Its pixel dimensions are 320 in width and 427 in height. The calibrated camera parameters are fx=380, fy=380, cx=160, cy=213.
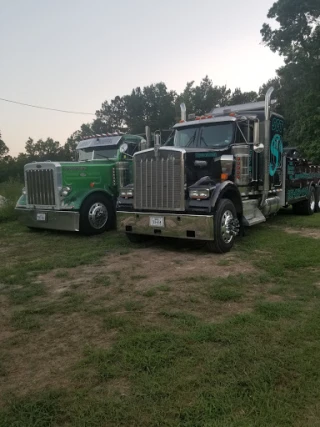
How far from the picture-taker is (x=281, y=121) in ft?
28.7

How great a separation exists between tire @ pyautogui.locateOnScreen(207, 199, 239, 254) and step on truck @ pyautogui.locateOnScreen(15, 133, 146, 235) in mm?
3200

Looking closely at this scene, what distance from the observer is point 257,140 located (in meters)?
7.71

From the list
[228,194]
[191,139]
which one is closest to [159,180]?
[228,194]

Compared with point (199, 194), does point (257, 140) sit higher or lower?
higher

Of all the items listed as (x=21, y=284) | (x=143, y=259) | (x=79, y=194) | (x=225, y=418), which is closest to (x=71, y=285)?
(x=21, y=284)

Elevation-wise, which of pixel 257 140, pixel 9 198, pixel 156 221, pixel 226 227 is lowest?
pixel 226 227

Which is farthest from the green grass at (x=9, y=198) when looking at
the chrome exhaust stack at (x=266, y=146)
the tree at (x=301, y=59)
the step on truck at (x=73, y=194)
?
the tree at (x=301, y=59)

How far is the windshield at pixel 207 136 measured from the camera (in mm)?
7379

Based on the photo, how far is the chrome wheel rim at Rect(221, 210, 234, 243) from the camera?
21.4 feet

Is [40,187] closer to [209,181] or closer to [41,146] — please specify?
[209,181]

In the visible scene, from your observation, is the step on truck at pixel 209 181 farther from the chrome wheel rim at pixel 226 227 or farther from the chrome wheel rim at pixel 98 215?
the chrome wheel rim at pixel 98 215

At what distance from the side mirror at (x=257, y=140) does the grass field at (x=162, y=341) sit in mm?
2349

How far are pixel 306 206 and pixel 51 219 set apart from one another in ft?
23.9

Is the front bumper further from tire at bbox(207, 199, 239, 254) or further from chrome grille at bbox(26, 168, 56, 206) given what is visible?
tire at bbox(207, 199, 239, 254)
